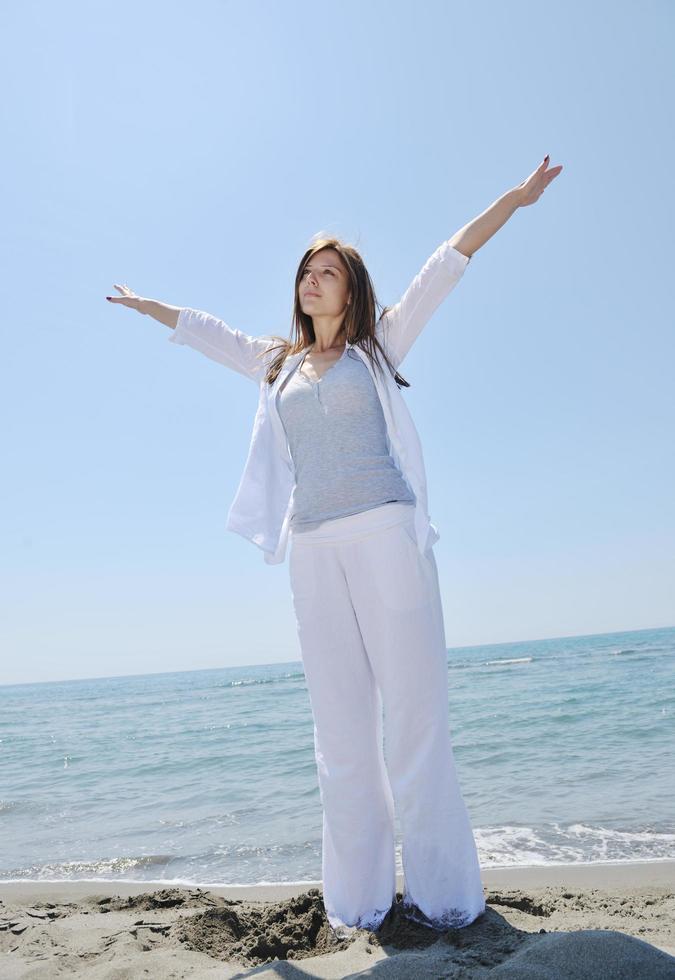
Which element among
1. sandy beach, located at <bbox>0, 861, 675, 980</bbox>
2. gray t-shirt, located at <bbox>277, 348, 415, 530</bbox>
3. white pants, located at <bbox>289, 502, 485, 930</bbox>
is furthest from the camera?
gray t-shirt, located at <bbox>277, 348, 415, 530</bbox>

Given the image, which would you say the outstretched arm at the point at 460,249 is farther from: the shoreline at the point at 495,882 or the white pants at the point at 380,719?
the shoreline at the point at 495,882

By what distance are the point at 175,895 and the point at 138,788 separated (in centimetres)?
423

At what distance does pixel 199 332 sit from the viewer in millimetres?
3168

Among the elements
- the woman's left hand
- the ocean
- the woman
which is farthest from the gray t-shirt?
the ocean

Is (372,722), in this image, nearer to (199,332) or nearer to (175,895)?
(175,895)

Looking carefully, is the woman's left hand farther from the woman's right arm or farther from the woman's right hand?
the woman's right hand

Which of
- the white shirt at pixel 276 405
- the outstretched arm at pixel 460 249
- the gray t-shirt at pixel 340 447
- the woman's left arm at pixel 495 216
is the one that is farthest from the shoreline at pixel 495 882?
the woman's left arm at pixel 495 216

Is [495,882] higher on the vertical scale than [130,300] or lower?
lower

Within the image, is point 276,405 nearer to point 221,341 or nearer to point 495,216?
point 221,341

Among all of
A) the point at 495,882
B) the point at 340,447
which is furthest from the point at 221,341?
the point at 495,882

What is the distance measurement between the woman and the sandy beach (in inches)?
6.0

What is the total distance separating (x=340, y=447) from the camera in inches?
109

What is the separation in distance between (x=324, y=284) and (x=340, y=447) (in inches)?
26.8

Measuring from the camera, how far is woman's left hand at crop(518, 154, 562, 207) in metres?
2.73
